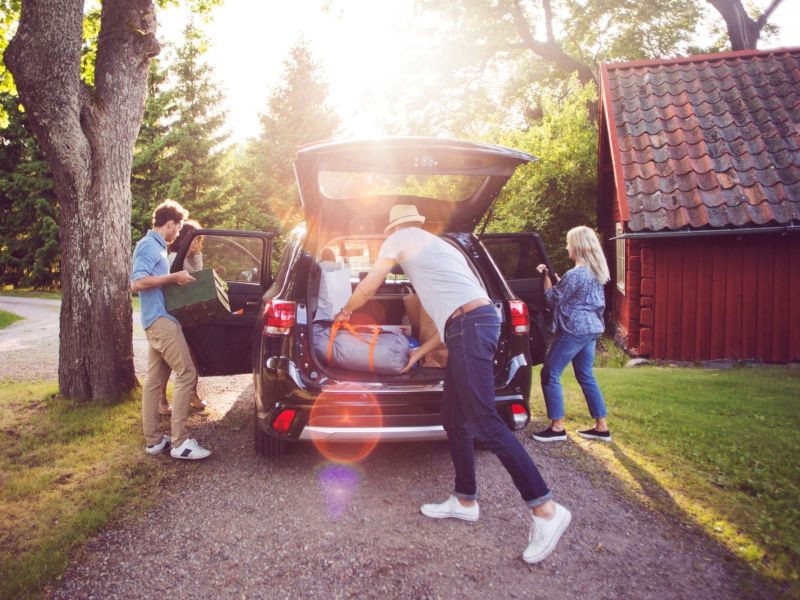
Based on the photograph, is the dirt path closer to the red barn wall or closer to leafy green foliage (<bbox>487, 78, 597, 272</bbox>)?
the red barn wall

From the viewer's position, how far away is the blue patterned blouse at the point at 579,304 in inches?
186

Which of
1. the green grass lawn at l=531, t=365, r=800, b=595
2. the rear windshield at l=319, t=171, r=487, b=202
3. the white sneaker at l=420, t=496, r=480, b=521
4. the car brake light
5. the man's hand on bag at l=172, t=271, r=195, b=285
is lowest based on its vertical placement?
the green grass lawn at l=531, t=365, r=800, b=595

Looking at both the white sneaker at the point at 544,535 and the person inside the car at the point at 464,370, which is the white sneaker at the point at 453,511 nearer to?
the person inside the car at the point at 464,370

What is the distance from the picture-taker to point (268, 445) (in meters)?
4.26

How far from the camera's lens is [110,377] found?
5.56 m

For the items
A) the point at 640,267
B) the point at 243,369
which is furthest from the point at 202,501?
the point at 640,267

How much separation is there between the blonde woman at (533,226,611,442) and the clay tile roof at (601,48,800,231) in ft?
16.7

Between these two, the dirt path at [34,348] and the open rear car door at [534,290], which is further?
the dirt path at [34,348]

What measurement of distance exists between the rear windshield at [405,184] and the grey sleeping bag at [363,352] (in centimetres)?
111

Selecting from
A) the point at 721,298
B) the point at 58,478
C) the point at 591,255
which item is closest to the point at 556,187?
the point at 721,298

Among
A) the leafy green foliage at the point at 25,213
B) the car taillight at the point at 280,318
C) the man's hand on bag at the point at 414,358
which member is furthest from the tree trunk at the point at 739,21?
the leafy green foliage at the point at 25,213

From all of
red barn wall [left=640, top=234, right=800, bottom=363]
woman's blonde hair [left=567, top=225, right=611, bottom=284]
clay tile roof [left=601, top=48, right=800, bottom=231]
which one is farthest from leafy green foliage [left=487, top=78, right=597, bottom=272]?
woman's blonde hair [left=567, top=225, right=611, bottom=284]

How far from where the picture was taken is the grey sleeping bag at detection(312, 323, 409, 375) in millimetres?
3889

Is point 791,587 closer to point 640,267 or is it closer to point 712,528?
point 712,528
